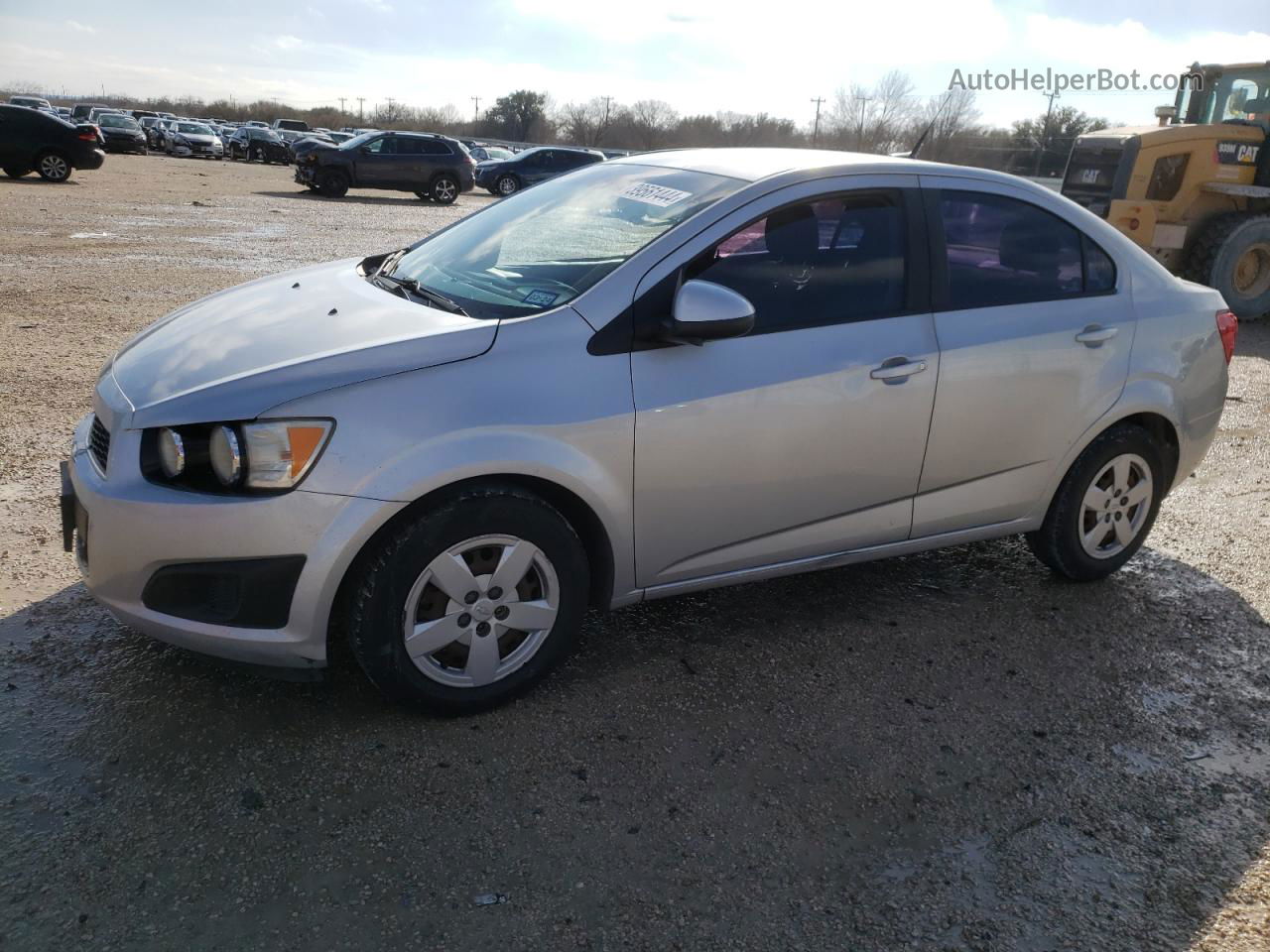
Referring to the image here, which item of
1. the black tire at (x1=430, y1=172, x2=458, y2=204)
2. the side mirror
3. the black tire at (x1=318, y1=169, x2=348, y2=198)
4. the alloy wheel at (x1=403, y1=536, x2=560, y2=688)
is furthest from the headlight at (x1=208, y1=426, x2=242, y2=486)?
the black tire at (x1=430, y1=172, x2=458, y2=204)

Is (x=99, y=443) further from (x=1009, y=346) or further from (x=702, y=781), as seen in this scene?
(x=1009, y=346)

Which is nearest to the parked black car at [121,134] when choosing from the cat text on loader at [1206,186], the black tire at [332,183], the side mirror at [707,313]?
the black tire at [332,183]

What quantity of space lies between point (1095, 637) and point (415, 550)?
2720mm

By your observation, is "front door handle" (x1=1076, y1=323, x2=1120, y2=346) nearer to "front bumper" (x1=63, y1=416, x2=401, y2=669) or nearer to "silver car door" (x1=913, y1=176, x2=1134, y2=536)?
"silver car door" (x1=913, y1=176, x2=1134, y2=536)

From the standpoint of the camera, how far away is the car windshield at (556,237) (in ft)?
11.0

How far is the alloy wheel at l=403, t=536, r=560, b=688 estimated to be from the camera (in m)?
2.97

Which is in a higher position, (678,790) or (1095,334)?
(1095,334)

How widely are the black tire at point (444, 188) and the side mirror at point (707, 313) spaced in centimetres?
2287

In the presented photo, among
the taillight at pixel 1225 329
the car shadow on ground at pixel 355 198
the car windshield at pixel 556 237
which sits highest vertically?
the car windshield at pixel 556 237

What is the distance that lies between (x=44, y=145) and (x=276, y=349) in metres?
20.7

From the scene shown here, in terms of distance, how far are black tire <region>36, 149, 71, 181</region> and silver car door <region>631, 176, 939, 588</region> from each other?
69.5ft

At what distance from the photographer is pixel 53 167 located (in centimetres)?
2027

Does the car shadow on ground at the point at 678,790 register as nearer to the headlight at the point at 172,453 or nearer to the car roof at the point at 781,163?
the headlight at the point at 172,453

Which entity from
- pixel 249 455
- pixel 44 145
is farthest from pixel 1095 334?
pixel 44 145
